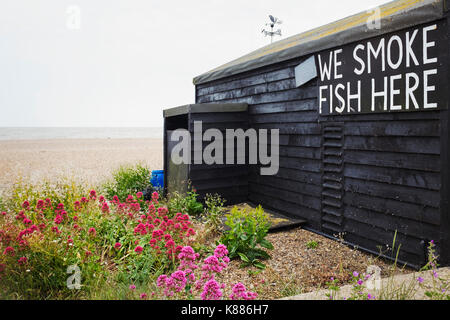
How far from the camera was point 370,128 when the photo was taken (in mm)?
4363

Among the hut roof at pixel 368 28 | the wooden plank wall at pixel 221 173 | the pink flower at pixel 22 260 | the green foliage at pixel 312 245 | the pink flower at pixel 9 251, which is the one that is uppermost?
the hut roof at pixel 368 28

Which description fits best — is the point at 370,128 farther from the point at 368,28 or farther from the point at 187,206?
the point at 187,206

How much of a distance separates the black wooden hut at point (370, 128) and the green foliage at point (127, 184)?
3.24 meters

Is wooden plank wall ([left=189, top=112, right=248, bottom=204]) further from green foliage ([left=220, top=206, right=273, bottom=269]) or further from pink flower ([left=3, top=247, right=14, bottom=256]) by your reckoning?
pink flower ([left=3, top=247, right=14, bottom=256])


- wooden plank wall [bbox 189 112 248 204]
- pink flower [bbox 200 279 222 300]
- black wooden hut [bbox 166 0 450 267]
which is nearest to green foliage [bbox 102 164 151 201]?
wooden plank wall [bbox 189 112 248 204]

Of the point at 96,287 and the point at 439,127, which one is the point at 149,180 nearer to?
the point at 96,287

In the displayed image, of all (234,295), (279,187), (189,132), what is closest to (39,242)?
(234,295)

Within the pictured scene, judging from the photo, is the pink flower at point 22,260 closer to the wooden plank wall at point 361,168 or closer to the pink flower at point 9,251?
the pink flower at point 9,251

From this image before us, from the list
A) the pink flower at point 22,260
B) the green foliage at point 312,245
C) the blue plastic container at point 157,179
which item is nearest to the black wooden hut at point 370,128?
the green foliage at point 312,245

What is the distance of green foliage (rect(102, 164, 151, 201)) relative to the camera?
7.58 m

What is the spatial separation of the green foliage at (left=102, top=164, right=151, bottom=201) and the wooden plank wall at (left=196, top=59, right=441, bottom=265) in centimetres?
277

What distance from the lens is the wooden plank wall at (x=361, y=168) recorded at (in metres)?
3.79

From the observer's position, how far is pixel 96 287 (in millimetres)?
2916

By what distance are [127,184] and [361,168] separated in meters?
5.27
